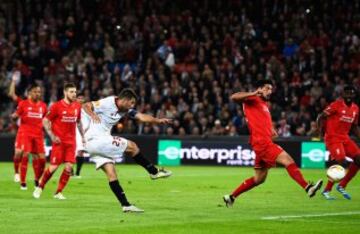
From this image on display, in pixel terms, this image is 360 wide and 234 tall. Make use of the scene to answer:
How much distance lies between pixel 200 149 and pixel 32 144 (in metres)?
12.9

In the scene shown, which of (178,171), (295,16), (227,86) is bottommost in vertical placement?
(178,171)

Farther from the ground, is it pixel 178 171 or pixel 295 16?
pixel 295 16

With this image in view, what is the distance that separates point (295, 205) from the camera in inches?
693

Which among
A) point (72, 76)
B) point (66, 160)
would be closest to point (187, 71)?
point (72, 76)

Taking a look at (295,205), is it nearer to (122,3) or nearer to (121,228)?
(121,228)

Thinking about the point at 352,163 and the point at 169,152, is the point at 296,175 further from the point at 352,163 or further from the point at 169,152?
the point at 169,152

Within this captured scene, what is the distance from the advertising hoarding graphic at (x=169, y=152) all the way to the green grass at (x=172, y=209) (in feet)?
27.0

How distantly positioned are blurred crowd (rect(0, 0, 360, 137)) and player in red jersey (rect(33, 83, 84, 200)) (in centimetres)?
1455

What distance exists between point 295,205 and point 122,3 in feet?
84.7

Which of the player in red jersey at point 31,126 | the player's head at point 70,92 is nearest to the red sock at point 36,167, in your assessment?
the player in red jersey at point 31,126

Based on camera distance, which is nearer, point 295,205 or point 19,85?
point 295,205

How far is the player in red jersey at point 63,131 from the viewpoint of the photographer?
18.9 metres

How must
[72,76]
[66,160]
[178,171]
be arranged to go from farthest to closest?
[72,76] → [178,171] → [66,160]

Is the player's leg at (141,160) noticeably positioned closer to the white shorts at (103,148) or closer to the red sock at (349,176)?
the white shorts at (103,148)
